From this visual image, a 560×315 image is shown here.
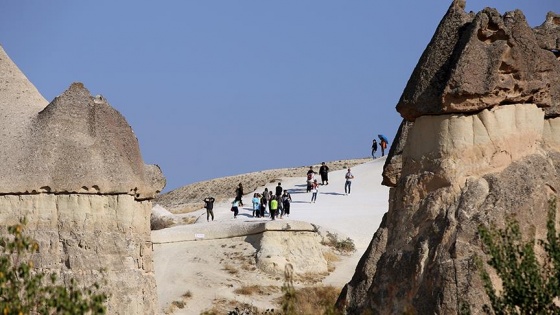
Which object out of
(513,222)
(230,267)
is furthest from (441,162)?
(230,267)

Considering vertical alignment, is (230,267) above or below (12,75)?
below

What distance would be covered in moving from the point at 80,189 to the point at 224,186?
35.2m

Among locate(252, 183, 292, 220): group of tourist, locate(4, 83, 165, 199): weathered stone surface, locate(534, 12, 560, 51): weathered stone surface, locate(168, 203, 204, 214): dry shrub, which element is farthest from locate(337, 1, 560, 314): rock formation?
locate(168, 203, 204, 214): dry shrub

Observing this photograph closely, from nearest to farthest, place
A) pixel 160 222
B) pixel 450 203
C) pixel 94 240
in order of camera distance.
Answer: pixel 450 203 → pixel 94 240 → pixel 160 222

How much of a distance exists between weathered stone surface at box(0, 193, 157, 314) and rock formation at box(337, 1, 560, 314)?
7356 mm

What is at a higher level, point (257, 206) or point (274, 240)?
point (257, 206)

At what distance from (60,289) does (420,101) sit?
5.17m

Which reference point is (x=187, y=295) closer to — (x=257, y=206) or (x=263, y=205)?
(x=263, y=205)

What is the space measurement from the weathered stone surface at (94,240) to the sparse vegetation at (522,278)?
399 inches

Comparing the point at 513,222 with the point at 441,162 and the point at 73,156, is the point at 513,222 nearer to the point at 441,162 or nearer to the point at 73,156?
the point at 441,162

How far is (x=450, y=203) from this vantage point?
15.5 meters

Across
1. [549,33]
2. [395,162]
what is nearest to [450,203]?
[395,162]

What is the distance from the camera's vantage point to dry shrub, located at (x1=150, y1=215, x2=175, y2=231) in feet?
136

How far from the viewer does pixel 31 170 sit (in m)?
22.8
